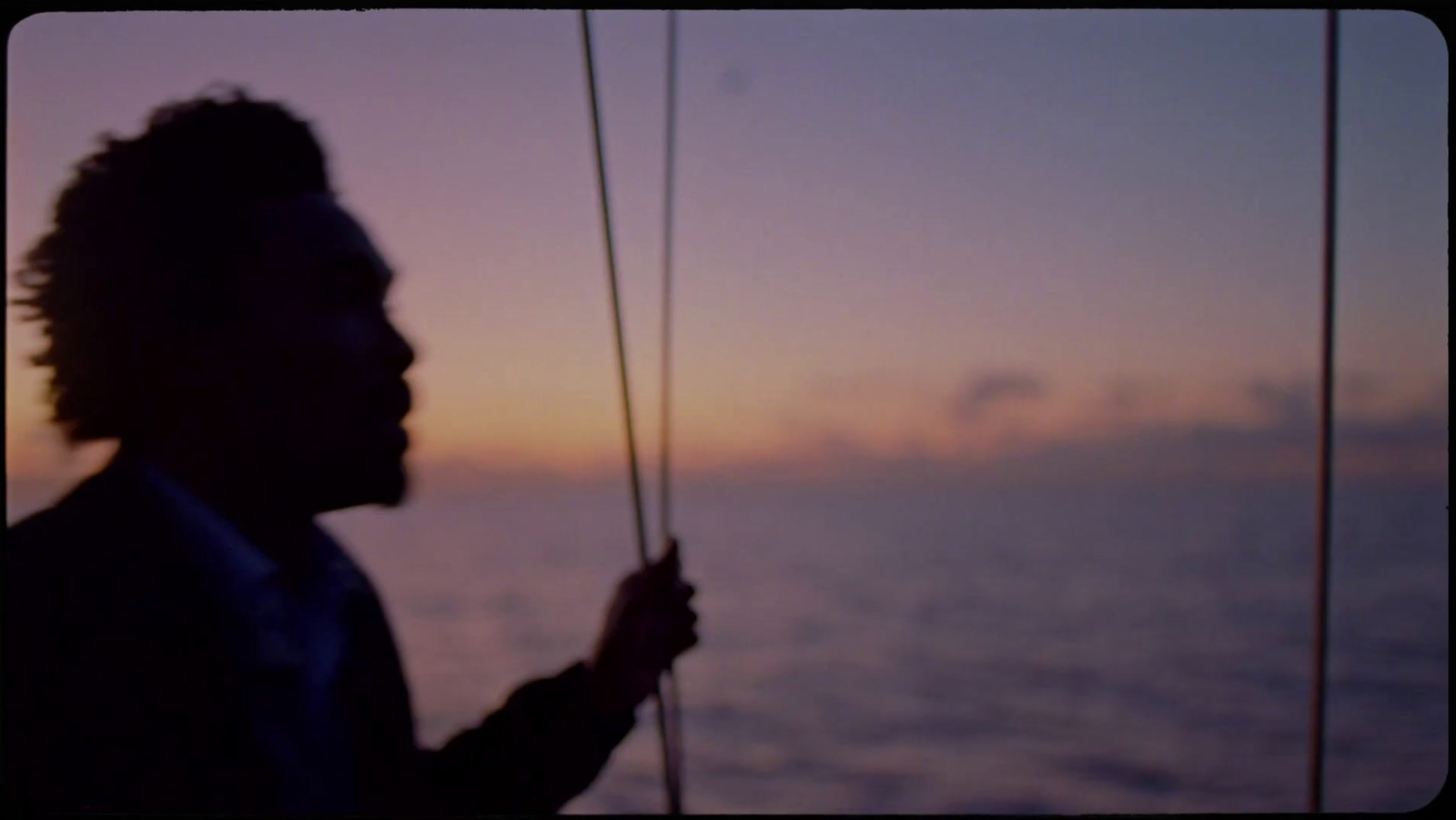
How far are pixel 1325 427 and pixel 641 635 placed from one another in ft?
2.19

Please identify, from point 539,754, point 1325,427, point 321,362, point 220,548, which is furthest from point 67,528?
point 1325,427

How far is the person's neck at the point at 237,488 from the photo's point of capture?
43.6 inches

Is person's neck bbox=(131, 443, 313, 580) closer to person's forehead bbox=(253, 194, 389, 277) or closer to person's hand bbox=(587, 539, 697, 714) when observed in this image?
person's forehead bbox=(253, 194, 389, 277)

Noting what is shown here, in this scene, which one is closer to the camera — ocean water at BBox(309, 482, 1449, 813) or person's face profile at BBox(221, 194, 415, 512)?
person's face profile at BBox(221, 194, 415, 512)

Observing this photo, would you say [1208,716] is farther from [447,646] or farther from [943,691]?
[447,646]

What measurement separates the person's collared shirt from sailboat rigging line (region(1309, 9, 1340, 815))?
0.87 metres

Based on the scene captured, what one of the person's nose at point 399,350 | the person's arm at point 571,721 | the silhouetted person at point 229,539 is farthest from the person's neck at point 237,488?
the person's arm at point 571,721

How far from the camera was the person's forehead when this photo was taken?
1.14 m

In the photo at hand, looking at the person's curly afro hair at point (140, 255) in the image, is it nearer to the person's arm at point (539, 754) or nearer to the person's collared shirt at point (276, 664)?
the person's collared shirt at point (276, 664)

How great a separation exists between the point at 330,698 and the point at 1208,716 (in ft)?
42.6

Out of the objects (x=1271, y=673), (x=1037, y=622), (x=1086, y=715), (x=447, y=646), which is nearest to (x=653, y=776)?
(x=1086, y=715)

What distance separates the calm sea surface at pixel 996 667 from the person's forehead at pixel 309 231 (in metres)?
0.24

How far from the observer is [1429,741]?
10.5 meters

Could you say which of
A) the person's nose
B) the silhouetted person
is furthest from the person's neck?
the person's nose
